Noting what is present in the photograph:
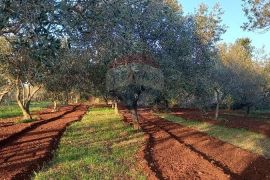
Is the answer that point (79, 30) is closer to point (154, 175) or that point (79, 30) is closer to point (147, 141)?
point (154, 175)

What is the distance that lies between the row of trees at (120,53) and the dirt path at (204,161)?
4.55m

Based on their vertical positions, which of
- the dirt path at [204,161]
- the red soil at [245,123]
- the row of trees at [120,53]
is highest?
the row of trees at [120,53]

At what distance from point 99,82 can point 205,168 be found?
2037cm

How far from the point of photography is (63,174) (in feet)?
52.8

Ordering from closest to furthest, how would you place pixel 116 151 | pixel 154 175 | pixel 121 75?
pixel 154 175 → pixel 116 151 → pixel 121 75

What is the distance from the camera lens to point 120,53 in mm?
13578

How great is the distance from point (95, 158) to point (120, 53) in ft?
24.3

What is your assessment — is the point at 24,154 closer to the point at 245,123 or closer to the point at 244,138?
Result: the point at 244,138

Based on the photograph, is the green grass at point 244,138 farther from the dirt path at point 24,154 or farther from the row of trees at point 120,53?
the dirt path at point 24,154

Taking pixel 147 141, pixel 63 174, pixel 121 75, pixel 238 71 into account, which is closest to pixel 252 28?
pixel 147 141

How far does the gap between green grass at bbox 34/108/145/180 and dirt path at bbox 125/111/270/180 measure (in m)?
0.93

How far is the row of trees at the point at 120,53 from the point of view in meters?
11.9

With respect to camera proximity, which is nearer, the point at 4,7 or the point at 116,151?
the point at 4,7

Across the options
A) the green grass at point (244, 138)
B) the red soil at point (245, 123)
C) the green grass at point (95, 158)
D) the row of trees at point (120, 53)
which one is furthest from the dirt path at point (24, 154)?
the red soil at point (245, 123)
